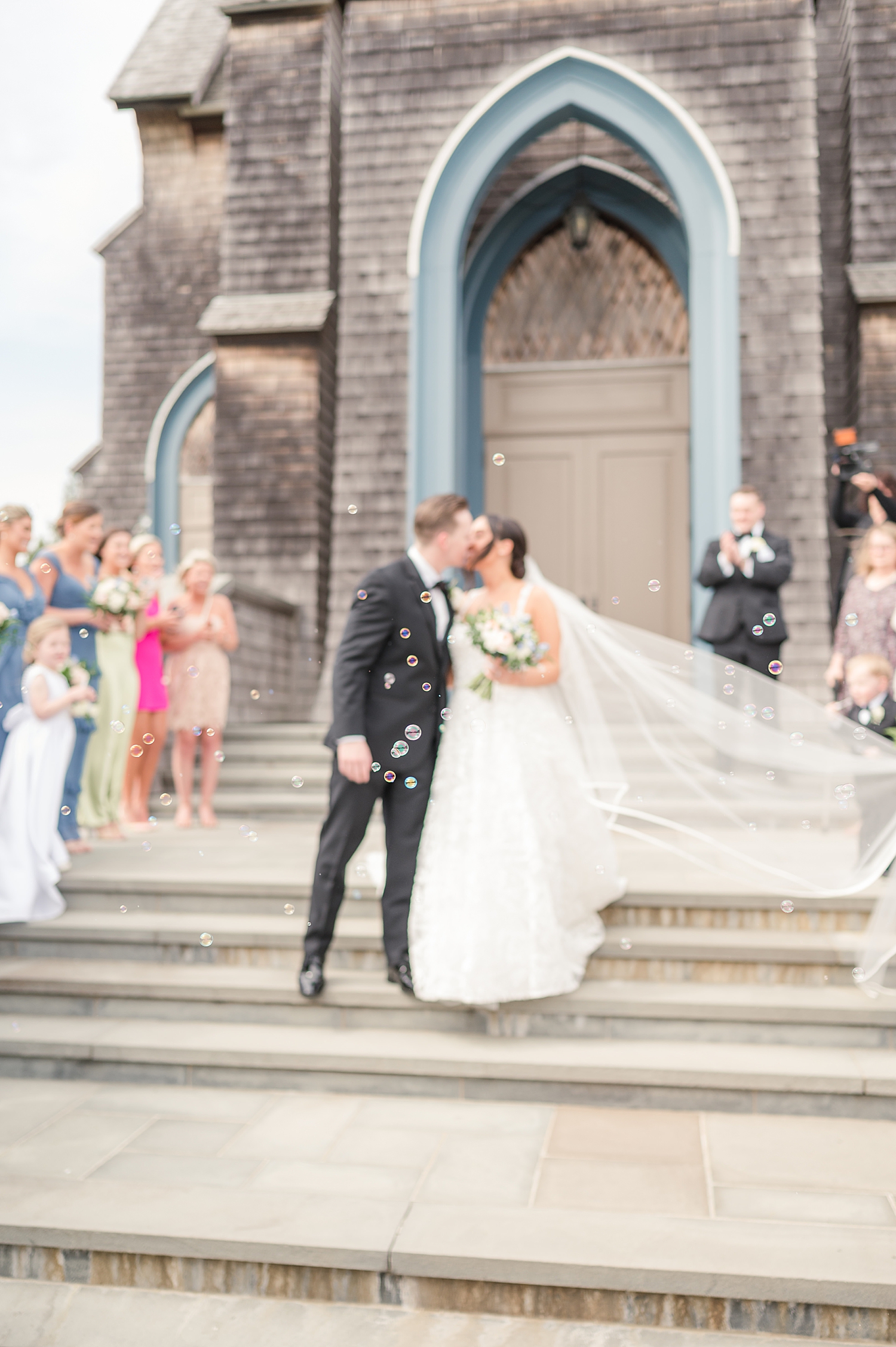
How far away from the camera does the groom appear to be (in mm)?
3844

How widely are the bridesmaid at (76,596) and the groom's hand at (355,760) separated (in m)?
2.36

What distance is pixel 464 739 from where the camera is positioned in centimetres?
409

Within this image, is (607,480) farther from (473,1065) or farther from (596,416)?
(473,1065)

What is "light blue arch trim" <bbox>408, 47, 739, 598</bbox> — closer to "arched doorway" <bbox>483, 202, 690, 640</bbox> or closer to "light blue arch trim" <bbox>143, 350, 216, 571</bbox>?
"arched doorway" <bbox>483, 202, 690, 640</bbox>

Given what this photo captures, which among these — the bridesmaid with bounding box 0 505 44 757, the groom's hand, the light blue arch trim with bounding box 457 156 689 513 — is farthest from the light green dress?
the light blue arch trim with bounding box 457 156 689 513

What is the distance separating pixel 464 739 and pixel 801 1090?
5.38 feet

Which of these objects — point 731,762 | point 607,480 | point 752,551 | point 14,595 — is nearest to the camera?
point 731,762

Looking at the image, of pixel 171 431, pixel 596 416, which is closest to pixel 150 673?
Result: pixel 596 416

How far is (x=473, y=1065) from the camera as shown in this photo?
3.73m

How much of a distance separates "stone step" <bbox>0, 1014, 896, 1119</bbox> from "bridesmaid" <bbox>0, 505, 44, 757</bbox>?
168cm

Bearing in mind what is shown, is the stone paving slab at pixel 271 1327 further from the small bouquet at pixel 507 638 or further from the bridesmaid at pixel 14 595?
the bridesmaid at pixel 14 595

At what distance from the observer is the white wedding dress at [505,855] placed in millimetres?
3834

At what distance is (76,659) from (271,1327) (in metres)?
4.09

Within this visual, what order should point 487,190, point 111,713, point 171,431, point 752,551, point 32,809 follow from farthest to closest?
point 171,431, point 487,190, point 111,713, point 752,551, point 32,809
